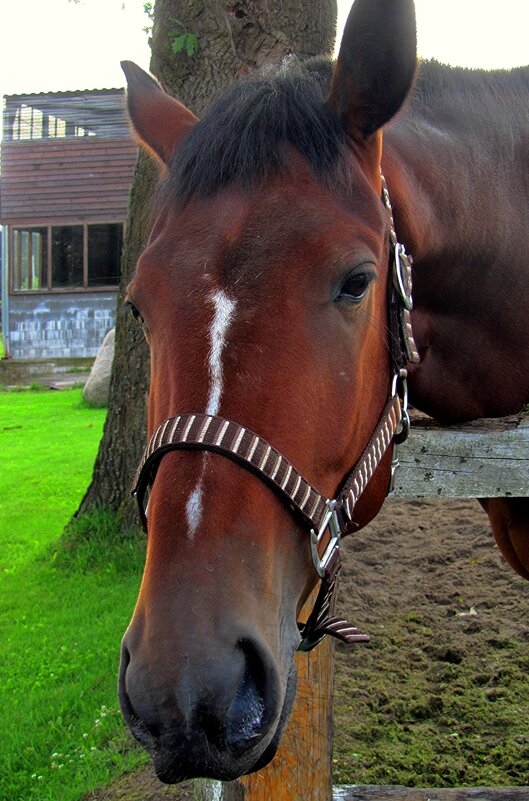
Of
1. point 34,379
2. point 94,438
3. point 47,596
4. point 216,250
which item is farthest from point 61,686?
point 34,379

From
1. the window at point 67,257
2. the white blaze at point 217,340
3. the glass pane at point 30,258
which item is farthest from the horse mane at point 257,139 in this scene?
the glass pane at point 30,258

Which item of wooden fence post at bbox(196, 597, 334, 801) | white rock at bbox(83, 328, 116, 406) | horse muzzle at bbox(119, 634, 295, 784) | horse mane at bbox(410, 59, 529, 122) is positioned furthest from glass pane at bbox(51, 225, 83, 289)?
horse muzzle at bbox(119, 634, 295, 784)

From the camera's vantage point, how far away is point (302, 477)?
1694 millimetres

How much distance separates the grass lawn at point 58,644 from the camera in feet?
12.8

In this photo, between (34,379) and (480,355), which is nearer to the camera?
(480,355)

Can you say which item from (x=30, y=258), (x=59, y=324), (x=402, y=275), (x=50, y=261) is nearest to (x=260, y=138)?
(x=402, y=275)

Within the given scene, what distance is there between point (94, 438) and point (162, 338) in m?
10.5

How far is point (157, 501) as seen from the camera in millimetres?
1625

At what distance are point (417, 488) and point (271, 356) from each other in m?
0.95

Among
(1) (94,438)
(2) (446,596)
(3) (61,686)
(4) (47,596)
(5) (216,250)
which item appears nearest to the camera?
(5) (216,250)

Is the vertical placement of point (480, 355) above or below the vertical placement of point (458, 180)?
below

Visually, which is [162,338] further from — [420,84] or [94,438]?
[94,438]

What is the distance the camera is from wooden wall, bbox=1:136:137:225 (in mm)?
21234

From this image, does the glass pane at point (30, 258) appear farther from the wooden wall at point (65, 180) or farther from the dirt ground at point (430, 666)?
the dirt ground at point (430, 666)
